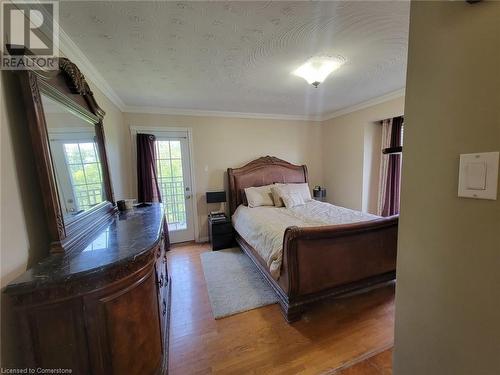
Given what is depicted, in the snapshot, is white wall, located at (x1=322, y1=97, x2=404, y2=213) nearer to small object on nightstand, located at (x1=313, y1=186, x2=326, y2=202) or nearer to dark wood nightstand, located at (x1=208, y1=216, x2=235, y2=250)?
small object on nightstand, located at (x1=313, y1=186, x2=326, y2=202)

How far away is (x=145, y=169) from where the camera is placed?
336cm

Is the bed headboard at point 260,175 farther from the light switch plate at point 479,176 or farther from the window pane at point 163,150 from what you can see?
the light switch plate at point 479,176

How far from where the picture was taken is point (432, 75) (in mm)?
703

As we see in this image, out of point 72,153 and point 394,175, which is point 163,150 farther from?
point 394,175

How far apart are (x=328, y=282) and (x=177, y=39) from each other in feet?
8.09

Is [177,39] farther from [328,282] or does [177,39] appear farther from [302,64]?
[328,282]

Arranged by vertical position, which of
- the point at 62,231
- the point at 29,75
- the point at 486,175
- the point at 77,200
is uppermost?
the point at 29,75

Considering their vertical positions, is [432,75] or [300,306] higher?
[432,75]

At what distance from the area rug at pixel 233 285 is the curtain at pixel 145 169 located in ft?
4.41

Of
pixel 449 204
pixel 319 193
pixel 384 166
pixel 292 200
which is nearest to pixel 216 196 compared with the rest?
pixel 292 200

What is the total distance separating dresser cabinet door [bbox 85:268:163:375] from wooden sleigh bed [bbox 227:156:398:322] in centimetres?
111

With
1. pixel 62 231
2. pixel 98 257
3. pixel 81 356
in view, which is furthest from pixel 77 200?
pixel 81 356

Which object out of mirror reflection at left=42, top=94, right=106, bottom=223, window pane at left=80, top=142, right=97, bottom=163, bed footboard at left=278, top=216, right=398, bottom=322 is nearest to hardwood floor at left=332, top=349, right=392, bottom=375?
bed footboard at left=278, top=216, right=398, bottom=322

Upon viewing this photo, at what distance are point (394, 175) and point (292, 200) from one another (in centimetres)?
171
